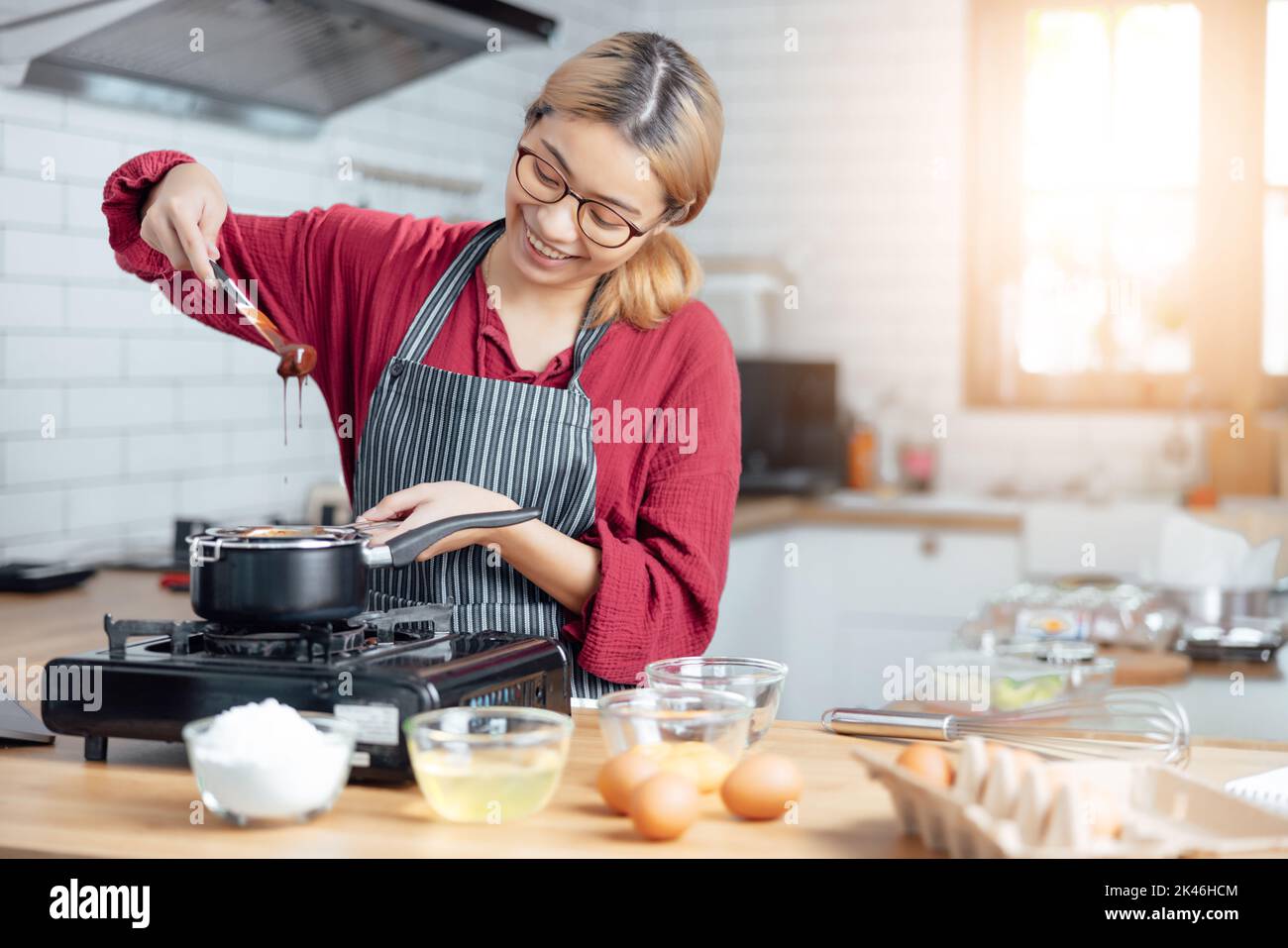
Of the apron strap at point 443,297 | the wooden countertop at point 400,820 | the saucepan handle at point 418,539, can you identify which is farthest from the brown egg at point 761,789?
the apron strap at point 443,297

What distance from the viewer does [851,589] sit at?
172 inches

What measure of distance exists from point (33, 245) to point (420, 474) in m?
1.34

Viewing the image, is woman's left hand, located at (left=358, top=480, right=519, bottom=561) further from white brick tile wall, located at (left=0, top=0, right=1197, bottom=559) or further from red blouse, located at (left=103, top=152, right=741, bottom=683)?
white brick tile wall, located at (left=0, top=0, right=1197, bottom=559)

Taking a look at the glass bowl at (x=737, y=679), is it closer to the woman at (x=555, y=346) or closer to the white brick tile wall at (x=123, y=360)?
the woman at (x=555, y=346)

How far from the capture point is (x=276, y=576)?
127cm

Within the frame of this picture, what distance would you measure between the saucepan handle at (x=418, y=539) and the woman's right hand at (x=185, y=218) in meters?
0.51

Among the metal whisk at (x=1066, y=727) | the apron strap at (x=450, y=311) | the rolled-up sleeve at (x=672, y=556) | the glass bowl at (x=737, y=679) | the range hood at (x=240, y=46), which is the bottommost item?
the metal whisk at (x=1066, y=727)

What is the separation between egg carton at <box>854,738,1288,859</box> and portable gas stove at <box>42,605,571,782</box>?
0.37m

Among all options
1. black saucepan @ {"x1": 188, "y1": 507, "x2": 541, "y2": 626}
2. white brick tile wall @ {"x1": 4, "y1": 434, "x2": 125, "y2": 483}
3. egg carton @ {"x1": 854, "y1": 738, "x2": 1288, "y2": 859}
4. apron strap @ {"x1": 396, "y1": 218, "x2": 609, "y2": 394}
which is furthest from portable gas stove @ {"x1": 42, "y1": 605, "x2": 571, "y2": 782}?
white brick tile wall @ {"x1": 4, "y1": 434, "x2": 125, "y2": 483}

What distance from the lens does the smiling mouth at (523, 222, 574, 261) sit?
68.1 inches

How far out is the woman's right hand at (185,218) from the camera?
1.70 m

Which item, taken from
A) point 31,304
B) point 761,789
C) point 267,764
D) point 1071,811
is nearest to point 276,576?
point 267,764

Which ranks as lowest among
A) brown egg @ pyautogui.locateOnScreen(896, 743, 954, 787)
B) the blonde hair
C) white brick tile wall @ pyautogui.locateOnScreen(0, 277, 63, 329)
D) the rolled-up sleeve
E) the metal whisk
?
the metal whisk

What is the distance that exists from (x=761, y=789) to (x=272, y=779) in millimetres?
391
